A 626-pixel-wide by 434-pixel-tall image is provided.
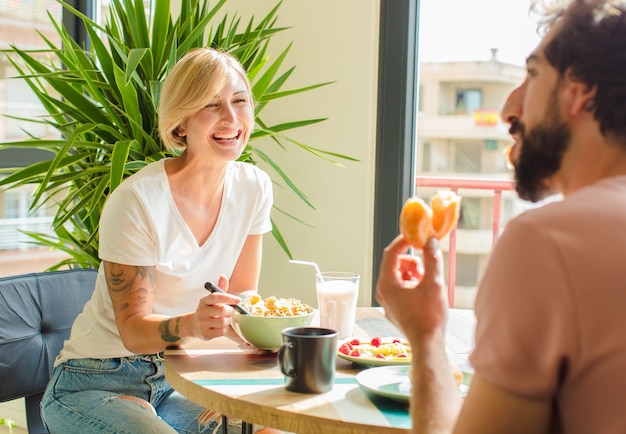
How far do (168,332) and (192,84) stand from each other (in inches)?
27.3

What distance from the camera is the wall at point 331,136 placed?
280 cm

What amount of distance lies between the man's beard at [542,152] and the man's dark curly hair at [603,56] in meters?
0.04

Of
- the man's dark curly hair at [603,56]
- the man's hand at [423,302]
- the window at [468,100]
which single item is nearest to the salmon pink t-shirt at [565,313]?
the man's dark curly hair at [603,56]

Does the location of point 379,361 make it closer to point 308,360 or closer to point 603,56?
point 308,360

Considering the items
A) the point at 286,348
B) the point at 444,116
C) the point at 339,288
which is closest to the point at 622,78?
the point at 286,348

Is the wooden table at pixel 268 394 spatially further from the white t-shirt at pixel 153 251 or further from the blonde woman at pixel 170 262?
the white t-shirt at pixel 153 251

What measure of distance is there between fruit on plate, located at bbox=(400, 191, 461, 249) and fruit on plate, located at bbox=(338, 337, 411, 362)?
37 cm

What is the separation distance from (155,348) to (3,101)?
2471 mm

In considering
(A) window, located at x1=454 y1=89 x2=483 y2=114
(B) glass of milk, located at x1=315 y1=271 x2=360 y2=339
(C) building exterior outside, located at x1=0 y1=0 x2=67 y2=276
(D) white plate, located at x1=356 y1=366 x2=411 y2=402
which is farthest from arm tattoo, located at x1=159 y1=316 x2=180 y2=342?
(C) building exterior outside, located at x1=0 y1=0 x2=67 y2=276

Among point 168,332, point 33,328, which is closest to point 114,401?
point 168,332

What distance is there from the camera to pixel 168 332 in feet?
5.25

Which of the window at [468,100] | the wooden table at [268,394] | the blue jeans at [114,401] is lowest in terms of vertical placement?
the blue jeans at [114,401]

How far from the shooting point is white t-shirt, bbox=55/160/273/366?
1.75 meters

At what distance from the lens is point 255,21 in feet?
9.96
